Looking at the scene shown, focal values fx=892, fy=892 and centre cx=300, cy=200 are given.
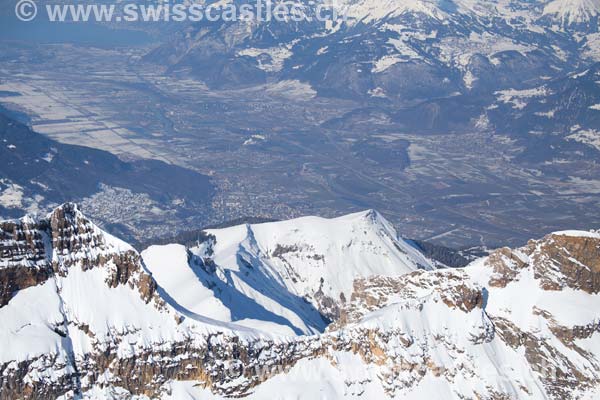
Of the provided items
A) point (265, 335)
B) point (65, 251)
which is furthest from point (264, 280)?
point (65, 251)

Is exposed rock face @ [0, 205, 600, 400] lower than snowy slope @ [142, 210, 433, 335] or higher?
higher

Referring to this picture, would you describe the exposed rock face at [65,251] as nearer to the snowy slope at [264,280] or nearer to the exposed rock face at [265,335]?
the exposed rock face at [265,335]

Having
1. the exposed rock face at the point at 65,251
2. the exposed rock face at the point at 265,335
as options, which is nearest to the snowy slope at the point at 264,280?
the exposed rock face at the point at 265,335

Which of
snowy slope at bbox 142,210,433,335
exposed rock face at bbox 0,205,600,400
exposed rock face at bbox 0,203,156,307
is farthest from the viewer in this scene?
snowy slope at bbox 142,210,433,335

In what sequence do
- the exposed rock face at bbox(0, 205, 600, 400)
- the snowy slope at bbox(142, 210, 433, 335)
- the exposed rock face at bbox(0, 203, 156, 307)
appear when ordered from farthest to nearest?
the snowy slope at bbox(142, 210, 433, 335)
the exposed rock face at bbox(0, 203, 156, 307)
the exposed rock face at bbox(0, 205, 600, 400)

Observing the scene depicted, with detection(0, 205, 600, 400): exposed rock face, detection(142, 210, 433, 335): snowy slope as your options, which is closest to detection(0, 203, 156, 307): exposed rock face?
detection(0, 205, 600, 400): exposed rock face

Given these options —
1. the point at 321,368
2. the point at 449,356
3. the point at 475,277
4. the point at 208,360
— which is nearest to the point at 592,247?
the point at 475,277

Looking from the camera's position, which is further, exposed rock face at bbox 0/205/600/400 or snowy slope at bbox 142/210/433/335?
snowy slope at bbox 142/210/433/335

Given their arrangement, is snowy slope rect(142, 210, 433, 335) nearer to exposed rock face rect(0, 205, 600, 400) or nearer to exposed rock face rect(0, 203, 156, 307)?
exposed rock face rect(0, 205, 600, 400)

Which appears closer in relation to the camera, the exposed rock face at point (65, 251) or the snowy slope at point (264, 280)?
the exposed rock face at point (65, 251)
